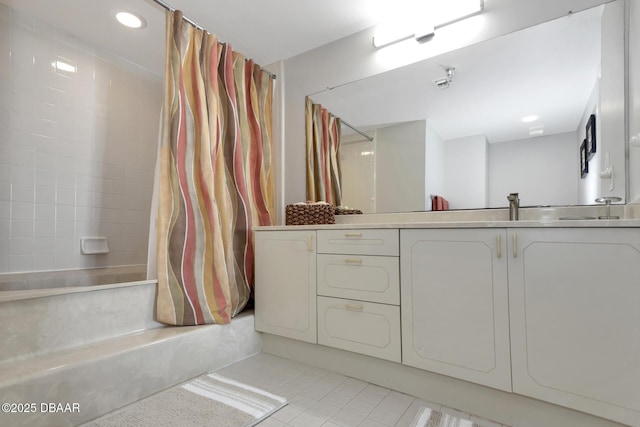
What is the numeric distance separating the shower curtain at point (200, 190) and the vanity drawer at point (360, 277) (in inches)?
26.2

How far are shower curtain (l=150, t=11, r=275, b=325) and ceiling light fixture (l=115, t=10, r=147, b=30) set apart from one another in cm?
40

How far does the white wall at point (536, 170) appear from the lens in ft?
5.51

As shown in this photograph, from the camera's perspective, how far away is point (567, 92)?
1.68m

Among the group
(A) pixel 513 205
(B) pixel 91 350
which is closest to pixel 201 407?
(B) pixel 91 350

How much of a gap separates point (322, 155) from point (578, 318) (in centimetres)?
185

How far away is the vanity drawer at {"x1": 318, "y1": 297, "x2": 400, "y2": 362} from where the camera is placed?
1.62m

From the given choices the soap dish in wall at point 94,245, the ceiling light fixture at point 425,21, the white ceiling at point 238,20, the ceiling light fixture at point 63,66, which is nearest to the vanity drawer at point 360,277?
the ceiling light fixture at point 425,21

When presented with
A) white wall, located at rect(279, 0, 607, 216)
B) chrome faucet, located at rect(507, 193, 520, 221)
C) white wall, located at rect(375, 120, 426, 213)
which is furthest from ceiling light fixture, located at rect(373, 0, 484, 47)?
chrome faucet, located at rect(507, 193, 520, 221)

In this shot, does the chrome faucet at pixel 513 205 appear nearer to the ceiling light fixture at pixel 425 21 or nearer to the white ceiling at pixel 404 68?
the white ceiling at pixel 404 68

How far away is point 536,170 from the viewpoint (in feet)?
5.77

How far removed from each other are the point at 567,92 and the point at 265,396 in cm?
216

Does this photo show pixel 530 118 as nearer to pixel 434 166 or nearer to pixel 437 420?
pixel 434 166

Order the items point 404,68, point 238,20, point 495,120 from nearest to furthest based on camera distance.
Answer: point 495,120
point 404,68
point 238,20

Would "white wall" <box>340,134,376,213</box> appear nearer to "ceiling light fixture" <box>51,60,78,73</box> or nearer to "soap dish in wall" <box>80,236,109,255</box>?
"soap dish in wall" <box>80,236,109,255</box>
